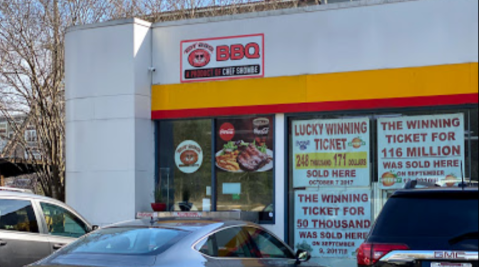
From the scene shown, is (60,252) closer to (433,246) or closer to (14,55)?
(433,246)

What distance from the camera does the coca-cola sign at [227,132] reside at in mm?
13906

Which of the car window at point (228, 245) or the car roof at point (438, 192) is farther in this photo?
the car window at point (228, 245)

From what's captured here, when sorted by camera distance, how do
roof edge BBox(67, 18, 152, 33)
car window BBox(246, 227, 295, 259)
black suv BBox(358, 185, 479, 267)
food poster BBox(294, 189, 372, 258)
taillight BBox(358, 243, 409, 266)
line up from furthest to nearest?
roof edge BBox(67, 18, 152, 33), food poster BBox(294, 189, 372, 258), car window BBox(246, 227, 295, 259), taillight BBox(358, 243, 409, 266), black suv BBox(358, 185, 479, 267)

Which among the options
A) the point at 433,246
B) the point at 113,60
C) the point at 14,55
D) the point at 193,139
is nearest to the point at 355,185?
the point at 193,139

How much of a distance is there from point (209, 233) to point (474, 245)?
2.59m

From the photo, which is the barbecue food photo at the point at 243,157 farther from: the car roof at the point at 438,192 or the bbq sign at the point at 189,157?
the car roof at the point at 438,192

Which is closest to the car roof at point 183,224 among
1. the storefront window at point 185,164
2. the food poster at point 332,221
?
the food poster at point 332,221

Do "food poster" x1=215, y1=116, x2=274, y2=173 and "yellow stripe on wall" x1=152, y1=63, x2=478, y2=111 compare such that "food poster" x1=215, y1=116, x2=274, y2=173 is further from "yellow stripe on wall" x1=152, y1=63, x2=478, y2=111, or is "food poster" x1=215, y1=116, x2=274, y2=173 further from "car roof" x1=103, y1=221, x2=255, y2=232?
"car roof" x1=103, y1=221, x2=255, y2=232

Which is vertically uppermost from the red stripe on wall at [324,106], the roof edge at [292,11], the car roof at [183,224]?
the roof edge at [292,11]

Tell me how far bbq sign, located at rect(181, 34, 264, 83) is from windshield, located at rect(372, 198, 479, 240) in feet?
23.2

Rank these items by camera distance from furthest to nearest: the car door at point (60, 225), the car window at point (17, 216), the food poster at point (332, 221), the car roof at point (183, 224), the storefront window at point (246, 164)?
1. the storefront window at point (246, 164)
2. the food poster at point (332, 221)
3. the car door at point (60, 225)
4. the car window at point (17, 216)
5. the car roof at point (183, 224)

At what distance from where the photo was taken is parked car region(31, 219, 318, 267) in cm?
675

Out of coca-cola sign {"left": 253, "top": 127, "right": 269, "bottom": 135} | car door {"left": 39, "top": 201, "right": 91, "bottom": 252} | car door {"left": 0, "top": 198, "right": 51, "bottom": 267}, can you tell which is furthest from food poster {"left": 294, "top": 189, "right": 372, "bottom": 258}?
car door {"left": 0, "top": 198, "right": 51, "bottom": 267}

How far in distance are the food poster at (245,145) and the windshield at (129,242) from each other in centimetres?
629
